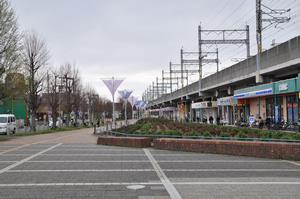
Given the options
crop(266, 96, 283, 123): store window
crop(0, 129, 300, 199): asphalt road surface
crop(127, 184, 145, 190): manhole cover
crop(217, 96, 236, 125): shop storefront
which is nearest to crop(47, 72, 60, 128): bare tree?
crop(217, 96, 236, 125): shop storefront

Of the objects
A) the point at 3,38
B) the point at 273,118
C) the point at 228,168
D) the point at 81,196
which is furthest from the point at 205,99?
the point at 81,196

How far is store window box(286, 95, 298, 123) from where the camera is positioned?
107 feet

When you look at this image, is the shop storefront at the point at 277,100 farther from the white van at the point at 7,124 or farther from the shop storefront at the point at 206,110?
the white van at the point at 7,124

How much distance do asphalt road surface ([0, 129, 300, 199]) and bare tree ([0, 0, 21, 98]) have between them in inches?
645

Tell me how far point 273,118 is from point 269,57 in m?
8.87

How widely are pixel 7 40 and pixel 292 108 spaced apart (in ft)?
73.1

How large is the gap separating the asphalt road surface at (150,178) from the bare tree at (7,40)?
53.8ft

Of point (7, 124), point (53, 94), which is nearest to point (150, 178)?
point (7, 124)

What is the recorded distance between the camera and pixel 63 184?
966 centimetres

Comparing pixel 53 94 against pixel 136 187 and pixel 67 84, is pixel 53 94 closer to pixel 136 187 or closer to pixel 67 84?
pixel 67 84

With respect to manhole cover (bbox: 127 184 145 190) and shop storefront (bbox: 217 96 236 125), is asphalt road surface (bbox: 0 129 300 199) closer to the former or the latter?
manhole cover (bbox: 127 184 145 190)

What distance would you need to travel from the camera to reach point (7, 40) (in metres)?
29.8

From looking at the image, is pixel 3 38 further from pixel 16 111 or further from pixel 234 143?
pixel 16 111

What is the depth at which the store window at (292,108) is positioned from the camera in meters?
32.5
